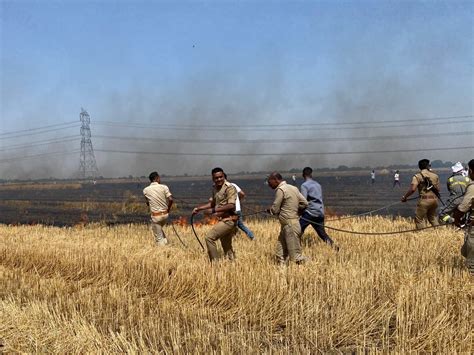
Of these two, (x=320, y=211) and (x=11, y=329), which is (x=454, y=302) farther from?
(x=11, y=329)

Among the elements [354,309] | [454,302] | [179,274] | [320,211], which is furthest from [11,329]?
[320,211]

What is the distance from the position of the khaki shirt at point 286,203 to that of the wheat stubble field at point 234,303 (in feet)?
3.19

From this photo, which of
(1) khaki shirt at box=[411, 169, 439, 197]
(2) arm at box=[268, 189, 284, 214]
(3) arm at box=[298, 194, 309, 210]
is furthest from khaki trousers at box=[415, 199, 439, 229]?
(2) arm at box=[268, 189, 284, 214]

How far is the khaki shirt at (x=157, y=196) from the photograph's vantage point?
1048cm

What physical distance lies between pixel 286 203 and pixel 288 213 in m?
0.19

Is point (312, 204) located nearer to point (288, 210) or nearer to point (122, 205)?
point (288, 210)

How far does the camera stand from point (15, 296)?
6305 millimetres

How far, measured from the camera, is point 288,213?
7887 millimetres

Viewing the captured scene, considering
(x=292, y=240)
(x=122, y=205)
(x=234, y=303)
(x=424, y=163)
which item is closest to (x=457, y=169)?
(x=424, y=163)

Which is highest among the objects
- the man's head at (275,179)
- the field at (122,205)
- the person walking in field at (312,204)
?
the man's head at (275,179)

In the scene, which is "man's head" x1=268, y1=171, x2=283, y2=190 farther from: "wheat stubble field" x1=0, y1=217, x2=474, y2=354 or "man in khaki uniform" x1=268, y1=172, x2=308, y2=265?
"wheat stubble field" x1=0, y1=217, x2=474, y2=354

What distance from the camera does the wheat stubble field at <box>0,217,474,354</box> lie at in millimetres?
4395

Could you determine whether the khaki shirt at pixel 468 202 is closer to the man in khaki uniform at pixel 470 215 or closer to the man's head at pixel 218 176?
the man in khaki uniform at pixel 470 215

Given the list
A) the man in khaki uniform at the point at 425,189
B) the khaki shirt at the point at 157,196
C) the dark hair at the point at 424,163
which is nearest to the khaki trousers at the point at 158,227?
the khaki shirt at the point at 157,196
